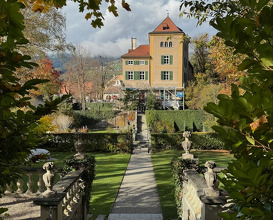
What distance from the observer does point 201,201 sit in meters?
4.48

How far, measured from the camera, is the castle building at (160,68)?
128 ft

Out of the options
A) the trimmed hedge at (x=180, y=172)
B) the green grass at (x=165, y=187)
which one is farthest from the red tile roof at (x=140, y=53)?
the trimmed hedge at (x=180, y=172)

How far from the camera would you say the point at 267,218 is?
0.95 meters

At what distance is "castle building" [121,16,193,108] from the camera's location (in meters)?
39.0

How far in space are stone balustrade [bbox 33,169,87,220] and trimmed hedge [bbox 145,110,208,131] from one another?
24129 millimetres

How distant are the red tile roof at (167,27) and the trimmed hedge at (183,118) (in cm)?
1514

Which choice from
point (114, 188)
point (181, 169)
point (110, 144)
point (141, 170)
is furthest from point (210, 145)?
point (181, 169)

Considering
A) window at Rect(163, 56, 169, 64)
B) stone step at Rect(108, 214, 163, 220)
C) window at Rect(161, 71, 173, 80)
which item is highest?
window at Rect(163, 56, 169, 64)

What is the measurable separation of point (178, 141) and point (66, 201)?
17.1 m

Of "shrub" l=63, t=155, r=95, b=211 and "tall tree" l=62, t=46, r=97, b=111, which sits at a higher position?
"tall tree" l=62, t=46, r=97, b=111

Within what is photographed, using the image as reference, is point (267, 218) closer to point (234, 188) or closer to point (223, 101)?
point (234, 188)

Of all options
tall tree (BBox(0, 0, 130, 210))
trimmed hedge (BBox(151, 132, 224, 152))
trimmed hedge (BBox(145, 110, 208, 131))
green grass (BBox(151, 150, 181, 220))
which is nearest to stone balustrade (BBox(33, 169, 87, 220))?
green grass (BBox(151, 150, 181, 220))

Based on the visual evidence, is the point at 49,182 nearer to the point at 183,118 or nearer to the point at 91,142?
the point at 91,142

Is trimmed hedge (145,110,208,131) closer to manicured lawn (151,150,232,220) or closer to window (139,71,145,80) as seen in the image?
window (139,71,145,80)
